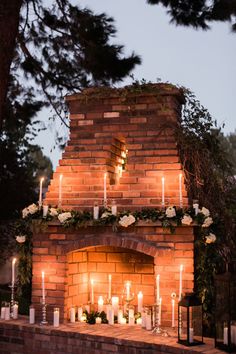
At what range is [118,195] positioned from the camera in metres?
6.94

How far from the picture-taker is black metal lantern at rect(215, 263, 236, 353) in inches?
219

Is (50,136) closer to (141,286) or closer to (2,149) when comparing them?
(141,286)

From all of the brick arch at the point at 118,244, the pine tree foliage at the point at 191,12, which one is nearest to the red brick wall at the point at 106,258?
the brick arch at the point at 118,244

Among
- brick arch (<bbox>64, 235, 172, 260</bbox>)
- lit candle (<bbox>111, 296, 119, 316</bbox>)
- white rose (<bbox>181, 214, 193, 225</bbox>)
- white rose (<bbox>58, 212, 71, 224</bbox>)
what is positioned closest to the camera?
white rose (<bbox>181, 214, 193, 225</bbox>)

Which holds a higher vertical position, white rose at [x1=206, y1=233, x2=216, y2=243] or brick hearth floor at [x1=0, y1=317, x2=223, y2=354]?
white rose at [x1=206, y1=233, x2=216, y2=243]

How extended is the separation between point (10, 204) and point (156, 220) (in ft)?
22.4

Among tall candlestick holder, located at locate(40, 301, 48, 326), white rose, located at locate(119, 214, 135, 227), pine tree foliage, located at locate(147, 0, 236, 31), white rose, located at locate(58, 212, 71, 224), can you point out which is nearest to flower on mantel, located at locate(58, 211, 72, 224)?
white rose, located at locate(58, 212, 71, 224)

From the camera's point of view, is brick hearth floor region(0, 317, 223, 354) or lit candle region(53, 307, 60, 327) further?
lit candle region(53, 307, 60, 327)

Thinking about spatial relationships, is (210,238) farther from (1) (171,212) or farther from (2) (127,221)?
(2) (127,221)

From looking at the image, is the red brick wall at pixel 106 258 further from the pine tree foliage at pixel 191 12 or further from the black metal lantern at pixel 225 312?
the pine tree foliage at pixel 191 12

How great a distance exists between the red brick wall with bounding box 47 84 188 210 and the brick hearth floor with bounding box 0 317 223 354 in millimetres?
1507

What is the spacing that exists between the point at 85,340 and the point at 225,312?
5.57 feet

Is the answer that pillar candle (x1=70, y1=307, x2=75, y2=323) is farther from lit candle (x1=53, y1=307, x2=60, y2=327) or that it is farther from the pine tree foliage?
the pine tree foliage

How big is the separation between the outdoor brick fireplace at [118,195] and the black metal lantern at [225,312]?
2.21 feet
